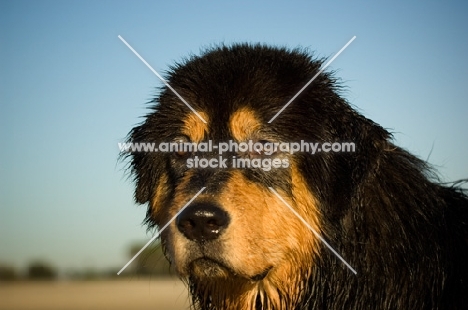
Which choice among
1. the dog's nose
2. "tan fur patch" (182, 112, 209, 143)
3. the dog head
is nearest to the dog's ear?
the dog head

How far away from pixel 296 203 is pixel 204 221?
0.73 meters

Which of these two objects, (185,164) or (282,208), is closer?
(282,208)

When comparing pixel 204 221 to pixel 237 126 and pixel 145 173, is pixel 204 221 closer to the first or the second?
pixel 237 126

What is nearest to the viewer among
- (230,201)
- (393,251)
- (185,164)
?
(230,201)

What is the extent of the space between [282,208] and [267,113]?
66 centimetres

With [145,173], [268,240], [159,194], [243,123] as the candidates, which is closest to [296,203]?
[268,240]

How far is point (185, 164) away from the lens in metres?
4.88

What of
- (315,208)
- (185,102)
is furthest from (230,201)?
(185,102)

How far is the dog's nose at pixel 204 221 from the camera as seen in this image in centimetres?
418

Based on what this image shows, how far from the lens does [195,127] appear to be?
487 cm

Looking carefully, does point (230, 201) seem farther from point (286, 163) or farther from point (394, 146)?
point (394, 146)

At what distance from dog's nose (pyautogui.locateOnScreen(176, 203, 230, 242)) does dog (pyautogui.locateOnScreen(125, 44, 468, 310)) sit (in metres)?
0.01

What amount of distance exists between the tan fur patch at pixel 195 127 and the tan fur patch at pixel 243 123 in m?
0.21

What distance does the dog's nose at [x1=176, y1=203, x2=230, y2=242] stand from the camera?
13.7 ft
